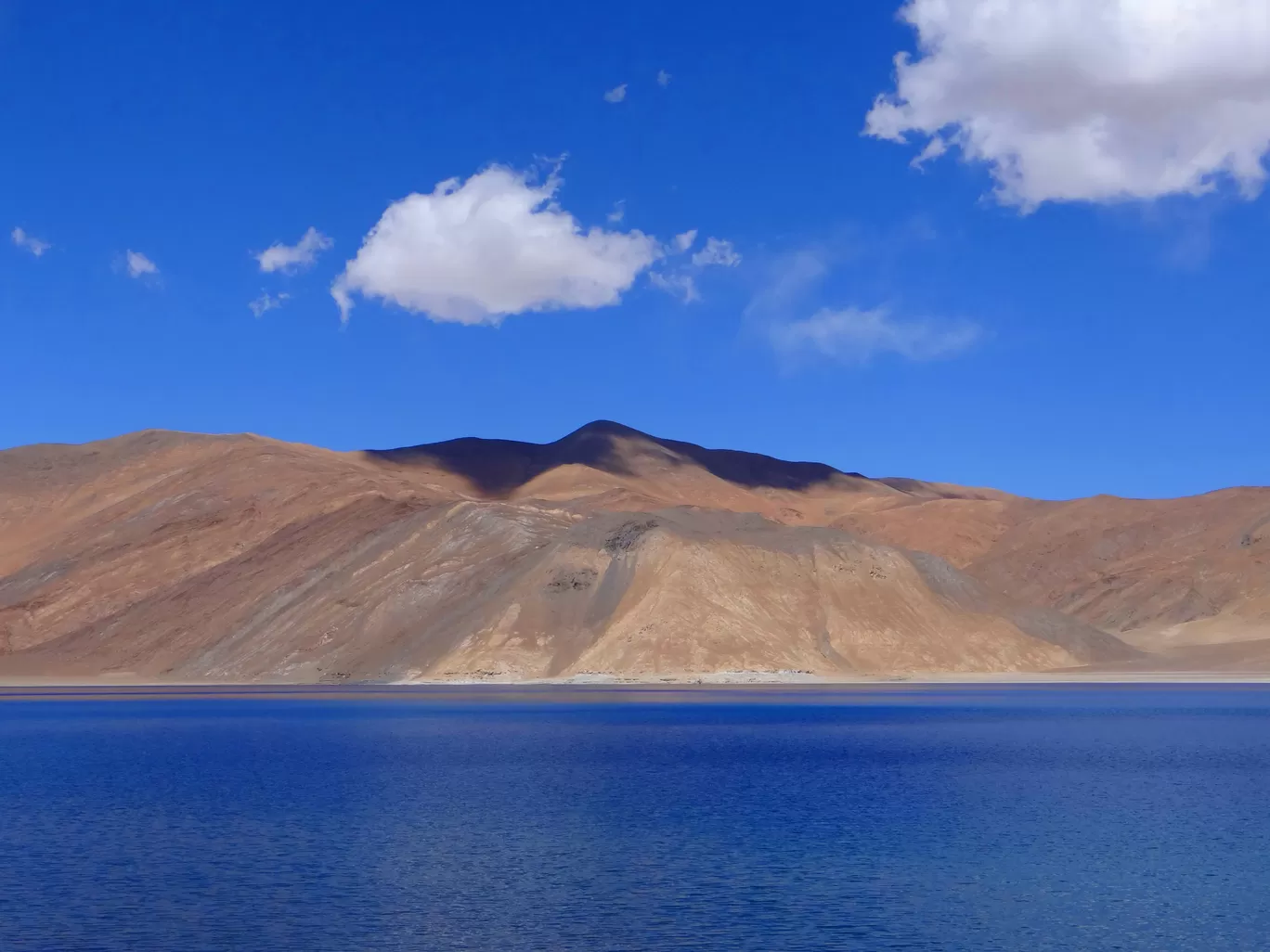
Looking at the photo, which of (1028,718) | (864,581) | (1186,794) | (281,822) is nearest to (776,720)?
(1028,718)

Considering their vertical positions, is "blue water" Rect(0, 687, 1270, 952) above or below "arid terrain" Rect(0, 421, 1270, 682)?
below

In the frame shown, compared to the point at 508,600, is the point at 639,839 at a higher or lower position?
lower

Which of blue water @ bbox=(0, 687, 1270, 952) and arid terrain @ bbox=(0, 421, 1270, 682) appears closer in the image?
blue water @ bbox=(0, 687, 1270, 952)

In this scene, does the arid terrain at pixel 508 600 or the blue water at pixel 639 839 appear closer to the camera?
the blue water at pixel 639 839

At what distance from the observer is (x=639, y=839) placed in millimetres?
39031

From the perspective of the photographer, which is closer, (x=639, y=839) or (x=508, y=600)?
(x=639, y=839)

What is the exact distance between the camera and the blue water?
28.5 metres

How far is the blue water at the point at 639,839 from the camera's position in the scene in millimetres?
28453

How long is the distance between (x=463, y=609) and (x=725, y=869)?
338 ft

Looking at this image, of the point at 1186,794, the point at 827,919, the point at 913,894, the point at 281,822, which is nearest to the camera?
the point at 827,919

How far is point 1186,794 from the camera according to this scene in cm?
4750

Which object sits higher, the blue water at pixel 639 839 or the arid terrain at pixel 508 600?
the arid terrain at pixel 508 600

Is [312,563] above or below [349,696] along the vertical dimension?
above

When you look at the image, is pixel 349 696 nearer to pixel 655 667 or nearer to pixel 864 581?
pixel 655 667
